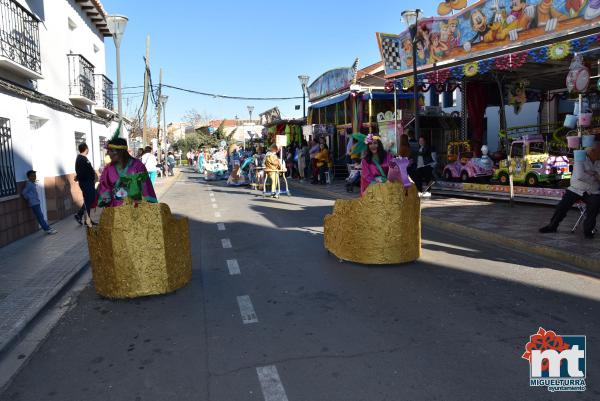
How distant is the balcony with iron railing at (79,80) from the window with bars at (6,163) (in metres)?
4.43

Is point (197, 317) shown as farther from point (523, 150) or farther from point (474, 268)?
point (523, 150)

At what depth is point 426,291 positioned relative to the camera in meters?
5.29

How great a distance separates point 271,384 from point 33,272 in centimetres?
474

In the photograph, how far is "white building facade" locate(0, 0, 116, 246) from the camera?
9242 millimetres

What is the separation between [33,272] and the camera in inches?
257

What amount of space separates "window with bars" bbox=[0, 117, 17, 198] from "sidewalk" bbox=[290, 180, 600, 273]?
841cm

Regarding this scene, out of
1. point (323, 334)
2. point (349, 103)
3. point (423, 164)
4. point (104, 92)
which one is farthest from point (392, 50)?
point (323, 334)

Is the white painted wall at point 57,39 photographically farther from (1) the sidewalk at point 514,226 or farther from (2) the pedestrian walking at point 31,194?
(1) the sidewalk at point 514,226

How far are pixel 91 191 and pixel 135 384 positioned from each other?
7849 millimetres

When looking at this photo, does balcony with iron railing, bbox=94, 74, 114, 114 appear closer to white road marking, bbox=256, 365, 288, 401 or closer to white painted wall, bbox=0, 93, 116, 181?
white painted wall, bbox=0, 93, 116, 181

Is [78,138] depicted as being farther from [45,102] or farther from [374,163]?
[374,163]

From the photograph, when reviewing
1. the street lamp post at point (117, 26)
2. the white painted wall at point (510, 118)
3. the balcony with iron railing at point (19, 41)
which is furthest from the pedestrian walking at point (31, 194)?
the white painted wall at point (510, 118)

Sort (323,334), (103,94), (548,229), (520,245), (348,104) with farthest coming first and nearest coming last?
(348,104)
(103,94)
(548,229)
(520,245)
(323,334)

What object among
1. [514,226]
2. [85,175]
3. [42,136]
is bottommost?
[514,226]
